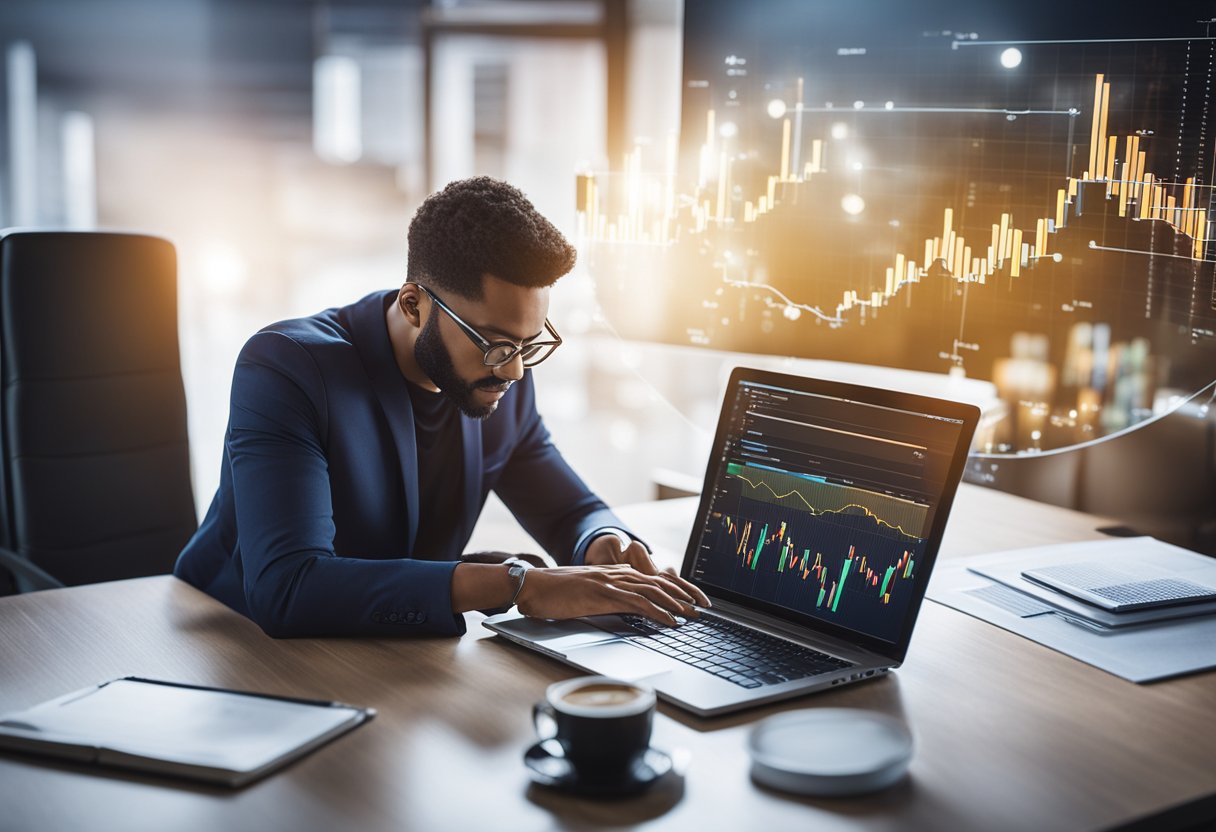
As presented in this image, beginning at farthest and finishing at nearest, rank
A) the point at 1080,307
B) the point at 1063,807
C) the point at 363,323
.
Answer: the point at 1080,307, the point at 363,323, the point at 1063,807

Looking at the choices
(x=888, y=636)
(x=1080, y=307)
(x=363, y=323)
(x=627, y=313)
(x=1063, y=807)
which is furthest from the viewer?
(x=627, y=313)

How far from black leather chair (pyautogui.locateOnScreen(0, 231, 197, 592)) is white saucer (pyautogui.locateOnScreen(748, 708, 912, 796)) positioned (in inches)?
50.5

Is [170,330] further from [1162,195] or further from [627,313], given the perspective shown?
[1162,195]

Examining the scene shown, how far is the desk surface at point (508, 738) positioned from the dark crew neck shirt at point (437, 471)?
0.36m

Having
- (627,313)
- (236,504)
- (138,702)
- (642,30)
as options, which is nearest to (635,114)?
(642,30)

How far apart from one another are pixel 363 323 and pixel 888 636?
82cm

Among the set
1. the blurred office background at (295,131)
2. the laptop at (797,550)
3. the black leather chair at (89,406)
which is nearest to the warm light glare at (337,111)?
the blurred office background at (295,131)

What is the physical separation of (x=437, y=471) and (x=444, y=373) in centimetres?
22

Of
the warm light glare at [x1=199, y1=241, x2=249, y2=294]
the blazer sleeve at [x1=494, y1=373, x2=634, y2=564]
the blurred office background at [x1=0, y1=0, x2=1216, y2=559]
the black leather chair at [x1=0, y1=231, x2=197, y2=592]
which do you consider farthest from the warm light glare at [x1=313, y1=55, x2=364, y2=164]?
the blazer sleeve at [x1=494, y1=373, x2=634, y2=564]

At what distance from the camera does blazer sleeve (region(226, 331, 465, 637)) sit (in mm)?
1235

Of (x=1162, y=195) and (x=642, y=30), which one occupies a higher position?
(x=642, y=30)

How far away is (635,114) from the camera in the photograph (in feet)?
10.8
